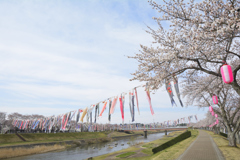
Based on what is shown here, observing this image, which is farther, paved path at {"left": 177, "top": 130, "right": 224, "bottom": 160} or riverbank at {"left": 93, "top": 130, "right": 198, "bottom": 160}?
riverbank at {"left": 93, "top": 130, "right": 198, "bottom": 160}

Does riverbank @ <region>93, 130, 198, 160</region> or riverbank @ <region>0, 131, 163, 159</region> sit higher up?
riverbank @ <region>93, 130, 198, 160</region>

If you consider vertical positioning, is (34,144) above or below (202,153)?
below

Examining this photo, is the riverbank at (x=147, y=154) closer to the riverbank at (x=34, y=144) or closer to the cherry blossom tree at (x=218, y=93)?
the cherry blossom tree at (x=218, y=93)

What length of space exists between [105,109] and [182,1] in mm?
14352

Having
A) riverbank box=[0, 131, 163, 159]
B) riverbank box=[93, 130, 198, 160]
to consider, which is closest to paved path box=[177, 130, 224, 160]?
riverbank box=[93, 130, 198, 160]

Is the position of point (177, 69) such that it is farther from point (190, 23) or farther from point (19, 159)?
point (19, 159)

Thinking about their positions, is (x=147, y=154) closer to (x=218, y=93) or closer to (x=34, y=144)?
(x=218, y=93)

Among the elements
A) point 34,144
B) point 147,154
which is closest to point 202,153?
point 147,154

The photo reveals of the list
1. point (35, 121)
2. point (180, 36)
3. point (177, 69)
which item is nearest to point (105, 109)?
point (177, 69)

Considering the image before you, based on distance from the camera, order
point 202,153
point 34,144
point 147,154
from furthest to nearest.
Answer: point 34,144
point 147,154
point 202,153

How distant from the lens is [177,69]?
947 centimetres

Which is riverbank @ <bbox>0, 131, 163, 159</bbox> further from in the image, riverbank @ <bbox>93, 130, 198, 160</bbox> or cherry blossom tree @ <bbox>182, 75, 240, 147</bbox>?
cherry blossom tree @ <bbox>182, 75, 240, 147</bbox>

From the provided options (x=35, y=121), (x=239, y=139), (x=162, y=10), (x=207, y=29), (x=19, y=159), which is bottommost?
(x=19, y=159)

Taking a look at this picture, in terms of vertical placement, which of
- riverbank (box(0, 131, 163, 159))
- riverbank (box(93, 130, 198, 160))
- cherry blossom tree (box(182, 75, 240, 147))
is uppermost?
cherry blossom tree (box(182, 75, 240, 147))
